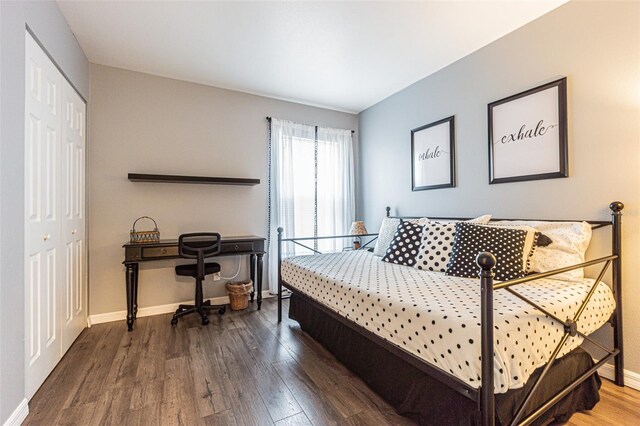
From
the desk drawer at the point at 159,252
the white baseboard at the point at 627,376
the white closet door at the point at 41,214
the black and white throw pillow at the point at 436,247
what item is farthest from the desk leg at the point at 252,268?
the white baseboard at the point at 627,376

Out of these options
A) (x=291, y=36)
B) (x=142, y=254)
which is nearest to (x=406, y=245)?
(x=291, y=36)

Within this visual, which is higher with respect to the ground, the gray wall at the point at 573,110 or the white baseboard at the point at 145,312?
the gray wall at the point at 573,110

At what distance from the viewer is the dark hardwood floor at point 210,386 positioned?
1470 millimetres

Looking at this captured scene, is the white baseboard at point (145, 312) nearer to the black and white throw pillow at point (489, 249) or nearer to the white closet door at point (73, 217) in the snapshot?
the white closet door at point (73, 217)

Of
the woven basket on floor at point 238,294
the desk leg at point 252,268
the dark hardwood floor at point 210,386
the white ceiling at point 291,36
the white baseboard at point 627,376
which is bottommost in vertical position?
the dark hardwood floor at point 210,386

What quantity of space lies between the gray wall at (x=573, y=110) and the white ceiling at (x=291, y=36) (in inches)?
6.5

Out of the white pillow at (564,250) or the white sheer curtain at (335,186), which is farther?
the white sheer curtain at (335,186)

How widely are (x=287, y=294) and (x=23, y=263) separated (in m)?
2.51

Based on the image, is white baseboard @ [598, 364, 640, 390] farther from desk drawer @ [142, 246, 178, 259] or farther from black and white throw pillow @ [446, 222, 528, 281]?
desk drawer @ [142, 246, 178, 259]

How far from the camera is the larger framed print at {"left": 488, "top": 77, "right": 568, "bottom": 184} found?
6.60 feet

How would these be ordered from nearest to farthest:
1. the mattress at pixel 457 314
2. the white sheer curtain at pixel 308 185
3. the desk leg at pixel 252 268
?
the mattress at pixel 457 314, the desk leg at pixel 252 268, the white sheer curtain at pixel 308 185

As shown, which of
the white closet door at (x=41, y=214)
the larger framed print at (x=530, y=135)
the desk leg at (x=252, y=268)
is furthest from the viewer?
the desk leg at (x=252, y=268)

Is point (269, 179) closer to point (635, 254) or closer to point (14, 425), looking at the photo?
point (14, 425)

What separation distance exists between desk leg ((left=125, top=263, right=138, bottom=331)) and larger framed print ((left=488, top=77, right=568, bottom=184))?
332 cm
